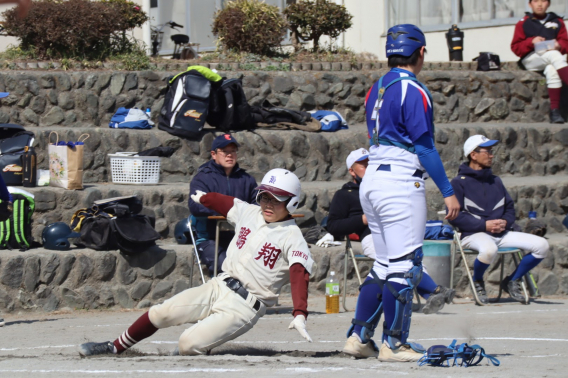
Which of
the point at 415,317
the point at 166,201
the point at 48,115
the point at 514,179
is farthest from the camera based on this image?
the point at 514,179

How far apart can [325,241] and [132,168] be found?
2.53 metres

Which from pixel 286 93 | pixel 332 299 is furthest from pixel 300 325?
pixel 286 93

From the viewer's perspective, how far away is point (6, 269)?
333 inches

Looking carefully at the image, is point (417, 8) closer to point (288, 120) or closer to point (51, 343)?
point (288, 120)

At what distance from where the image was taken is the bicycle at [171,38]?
16.6 meters

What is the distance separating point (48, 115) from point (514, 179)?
675 centimetres

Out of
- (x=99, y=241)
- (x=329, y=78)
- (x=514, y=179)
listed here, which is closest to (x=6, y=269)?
(x=99, y=241)

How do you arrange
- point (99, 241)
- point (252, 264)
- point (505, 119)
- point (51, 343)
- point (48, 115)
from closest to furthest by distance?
1. point (252, 264)
2. point (51, 343)
3. point (99, 241)
4. point (48, 115)
5. point (505, 119)

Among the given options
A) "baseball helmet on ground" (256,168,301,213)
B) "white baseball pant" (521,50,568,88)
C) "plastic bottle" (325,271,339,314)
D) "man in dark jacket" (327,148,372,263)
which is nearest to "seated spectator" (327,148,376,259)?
"man in dark jacket" (327,148,372,263)

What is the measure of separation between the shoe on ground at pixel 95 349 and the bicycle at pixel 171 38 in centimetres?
1156

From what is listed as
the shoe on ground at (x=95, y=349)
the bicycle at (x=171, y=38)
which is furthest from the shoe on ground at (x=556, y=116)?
the shoe on ground at (x=95, y=349)

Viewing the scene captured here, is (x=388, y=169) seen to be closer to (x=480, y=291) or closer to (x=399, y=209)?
(x=399, y=209)

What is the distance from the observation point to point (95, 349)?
563 cm

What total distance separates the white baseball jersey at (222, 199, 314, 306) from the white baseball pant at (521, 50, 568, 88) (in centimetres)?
932
